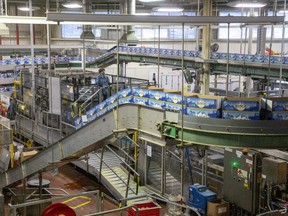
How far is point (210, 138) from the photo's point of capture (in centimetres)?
688

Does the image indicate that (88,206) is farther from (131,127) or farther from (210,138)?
(210,138)

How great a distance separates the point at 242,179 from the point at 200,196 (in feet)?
3.99

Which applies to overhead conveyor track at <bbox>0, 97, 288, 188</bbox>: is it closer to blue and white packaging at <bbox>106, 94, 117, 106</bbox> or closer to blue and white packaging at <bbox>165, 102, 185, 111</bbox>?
blue and white packaging at <bbox>165, 102, 185, 111</bbox>

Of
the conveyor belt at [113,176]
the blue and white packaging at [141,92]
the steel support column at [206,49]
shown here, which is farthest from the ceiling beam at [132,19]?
the steel support column at [206,49]

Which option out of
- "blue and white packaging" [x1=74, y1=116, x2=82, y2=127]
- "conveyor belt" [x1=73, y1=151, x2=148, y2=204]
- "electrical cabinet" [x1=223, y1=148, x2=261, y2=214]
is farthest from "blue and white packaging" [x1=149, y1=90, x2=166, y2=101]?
"blue and white packaging" [x1=74, y1=116, x2=82, y2=127]

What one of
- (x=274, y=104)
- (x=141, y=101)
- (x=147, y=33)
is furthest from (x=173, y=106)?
(x=147, y=33)

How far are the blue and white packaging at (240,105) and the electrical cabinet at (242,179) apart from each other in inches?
113

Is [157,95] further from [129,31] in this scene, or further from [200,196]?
[129,31]

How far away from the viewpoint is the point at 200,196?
10.2m

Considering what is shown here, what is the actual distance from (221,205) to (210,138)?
363cm

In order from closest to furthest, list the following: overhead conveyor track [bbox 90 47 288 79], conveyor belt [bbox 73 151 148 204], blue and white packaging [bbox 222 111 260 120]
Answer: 1. blue and white packaging [bbox 222 111 260 120]
2. conveyor belt [bbox 73 151 148 204]
3. overhead conveyor track [bbox 90 47 288 79]

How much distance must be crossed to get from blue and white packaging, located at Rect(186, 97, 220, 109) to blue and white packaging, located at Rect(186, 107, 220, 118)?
0.06 metres

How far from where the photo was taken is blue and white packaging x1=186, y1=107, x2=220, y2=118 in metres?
6.89

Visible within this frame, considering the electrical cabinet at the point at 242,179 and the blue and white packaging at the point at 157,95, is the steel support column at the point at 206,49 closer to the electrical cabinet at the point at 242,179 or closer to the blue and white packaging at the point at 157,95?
the electrical cabinet at the point at 242,179
